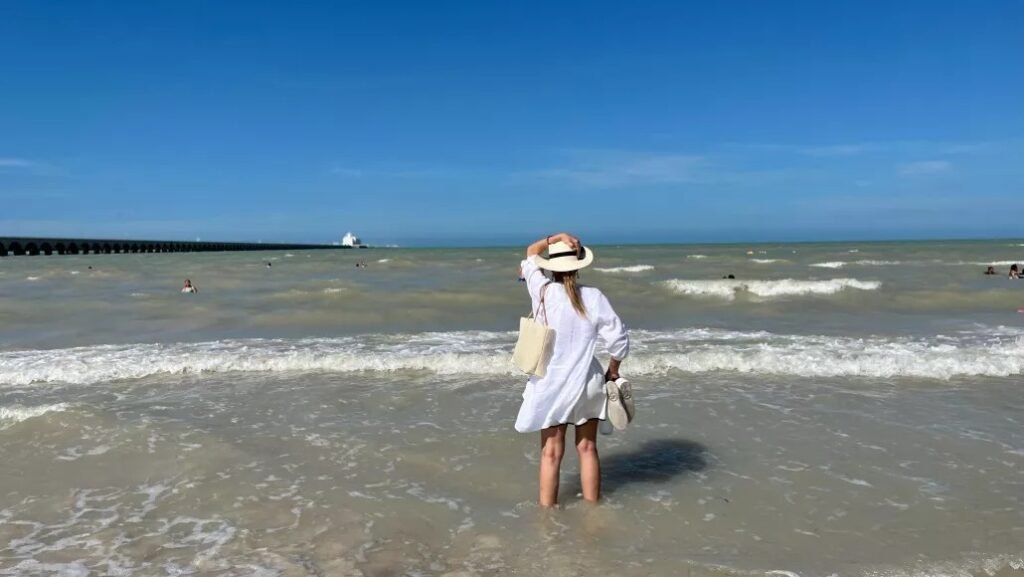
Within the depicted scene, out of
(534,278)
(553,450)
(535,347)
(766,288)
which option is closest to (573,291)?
(534,278)

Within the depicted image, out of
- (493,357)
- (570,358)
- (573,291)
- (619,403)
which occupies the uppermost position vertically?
(573,291)

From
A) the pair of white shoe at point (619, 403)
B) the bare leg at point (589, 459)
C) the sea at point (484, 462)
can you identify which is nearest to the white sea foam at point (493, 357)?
the sea at point (484, 462)

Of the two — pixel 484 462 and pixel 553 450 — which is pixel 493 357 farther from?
pixel 553 450

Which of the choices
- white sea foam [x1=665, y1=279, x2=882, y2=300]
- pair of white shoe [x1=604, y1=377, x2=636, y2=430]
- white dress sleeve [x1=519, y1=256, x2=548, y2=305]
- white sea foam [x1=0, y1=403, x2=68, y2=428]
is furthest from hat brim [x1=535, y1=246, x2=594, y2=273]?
white sea foam [x1=665, y1=279, x2=882, y2=300]

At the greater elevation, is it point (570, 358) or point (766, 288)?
point (570, 358)

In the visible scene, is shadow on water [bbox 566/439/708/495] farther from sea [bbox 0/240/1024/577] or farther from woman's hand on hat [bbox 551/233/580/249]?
woman's hand on hat [bbox 551/233/580/249]

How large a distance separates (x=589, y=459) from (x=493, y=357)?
19.2 feet

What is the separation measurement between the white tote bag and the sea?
110cm

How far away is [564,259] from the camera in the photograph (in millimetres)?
4188

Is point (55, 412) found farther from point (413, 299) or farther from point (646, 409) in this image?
point (413, 299)

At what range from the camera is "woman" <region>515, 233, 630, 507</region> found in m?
4.20

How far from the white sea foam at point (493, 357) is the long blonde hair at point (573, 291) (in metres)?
5.51

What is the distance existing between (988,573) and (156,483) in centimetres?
582

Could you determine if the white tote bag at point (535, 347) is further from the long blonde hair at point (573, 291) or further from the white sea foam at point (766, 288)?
the white sea foam at point (766, 288)
